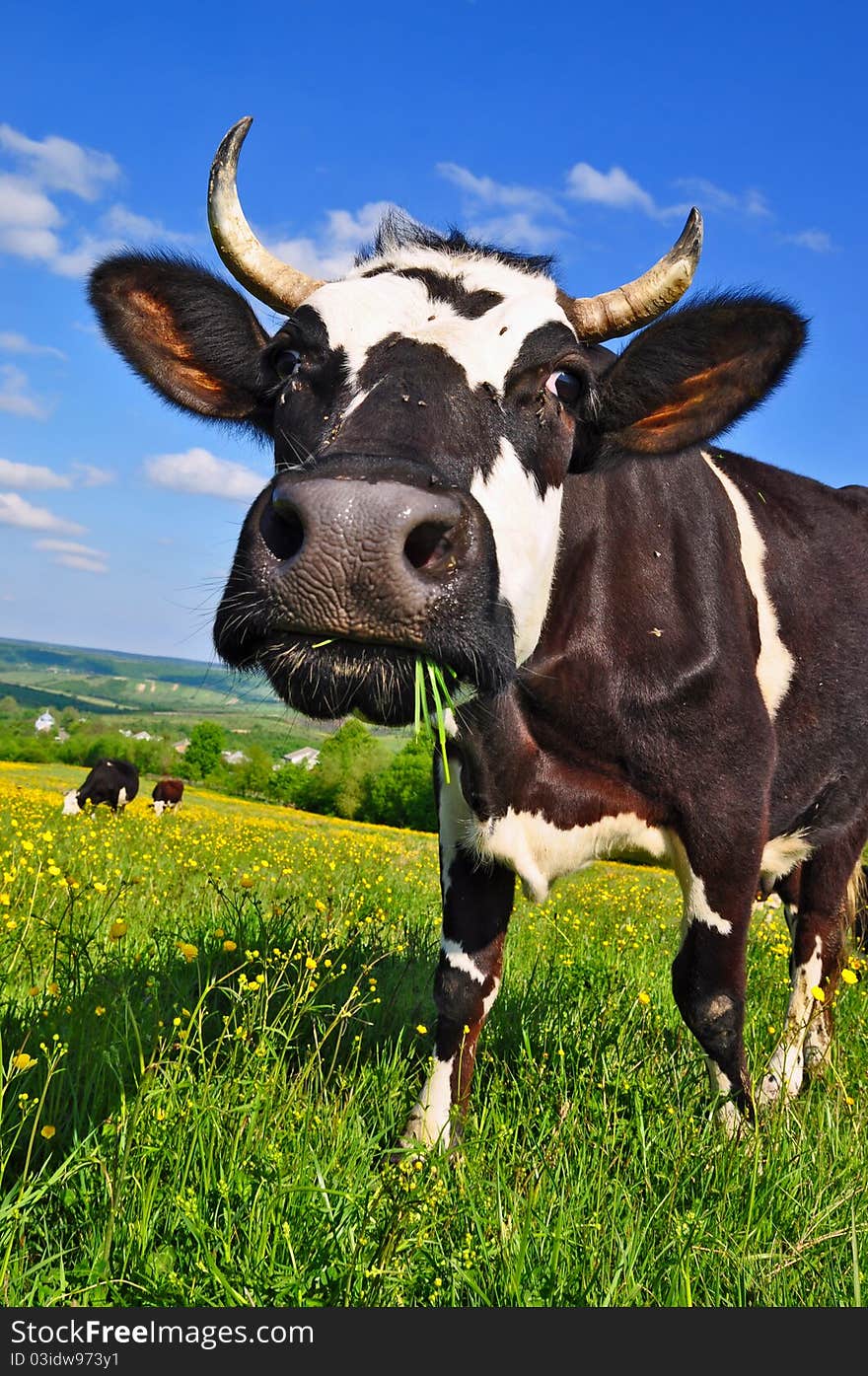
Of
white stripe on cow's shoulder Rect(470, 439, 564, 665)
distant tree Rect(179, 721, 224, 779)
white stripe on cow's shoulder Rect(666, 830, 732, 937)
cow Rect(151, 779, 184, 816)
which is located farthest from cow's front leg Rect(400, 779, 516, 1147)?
distant tree Rect(179, 721, 224, 779)

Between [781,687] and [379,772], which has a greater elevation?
[781,687]

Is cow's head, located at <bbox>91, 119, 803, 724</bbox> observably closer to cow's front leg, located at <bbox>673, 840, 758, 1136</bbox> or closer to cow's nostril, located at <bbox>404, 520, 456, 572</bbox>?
cow's nostril, located at <bbox>404, 520, 456, 572</bbox>

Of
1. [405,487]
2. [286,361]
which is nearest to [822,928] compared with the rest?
[286,361]

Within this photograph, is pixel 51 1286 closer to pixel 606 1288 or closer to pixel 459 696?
pixel 606 1288

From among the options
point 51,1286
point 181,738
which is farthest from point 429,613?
point 181,738

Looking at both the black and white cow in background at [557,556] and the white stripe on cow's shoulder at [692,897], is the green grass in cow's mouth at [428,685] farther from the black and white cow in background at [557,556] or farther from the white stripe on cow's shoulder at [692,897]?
the white stripe on cow's shoulder at [692,897]

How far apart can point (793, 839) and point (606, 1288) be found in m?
3.40

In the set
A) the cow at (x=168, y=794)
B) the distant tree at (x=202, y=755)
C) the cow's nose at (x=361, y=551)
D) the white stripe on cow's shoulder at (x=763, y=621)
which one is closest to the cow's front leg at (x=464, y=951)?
the white stripe on cow's shoulder at (x=763, y=621)

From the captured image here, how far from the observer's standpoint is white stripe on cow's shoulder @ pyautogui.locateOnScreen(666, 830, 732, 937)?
414cm

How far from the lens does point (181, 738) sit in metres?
96.9

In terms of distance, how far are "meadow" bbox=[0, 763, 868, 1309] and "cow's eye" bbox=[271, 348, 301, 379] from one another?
1.99 metres

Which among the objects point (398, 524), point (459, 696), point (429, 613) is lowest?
point (459, 696)

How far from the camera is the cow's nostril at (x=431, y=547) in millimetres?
2559

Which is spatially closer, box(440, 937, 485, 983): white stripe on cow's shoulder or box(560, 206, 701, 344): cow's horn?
box(560, 206, 701, 344): cow's horn
